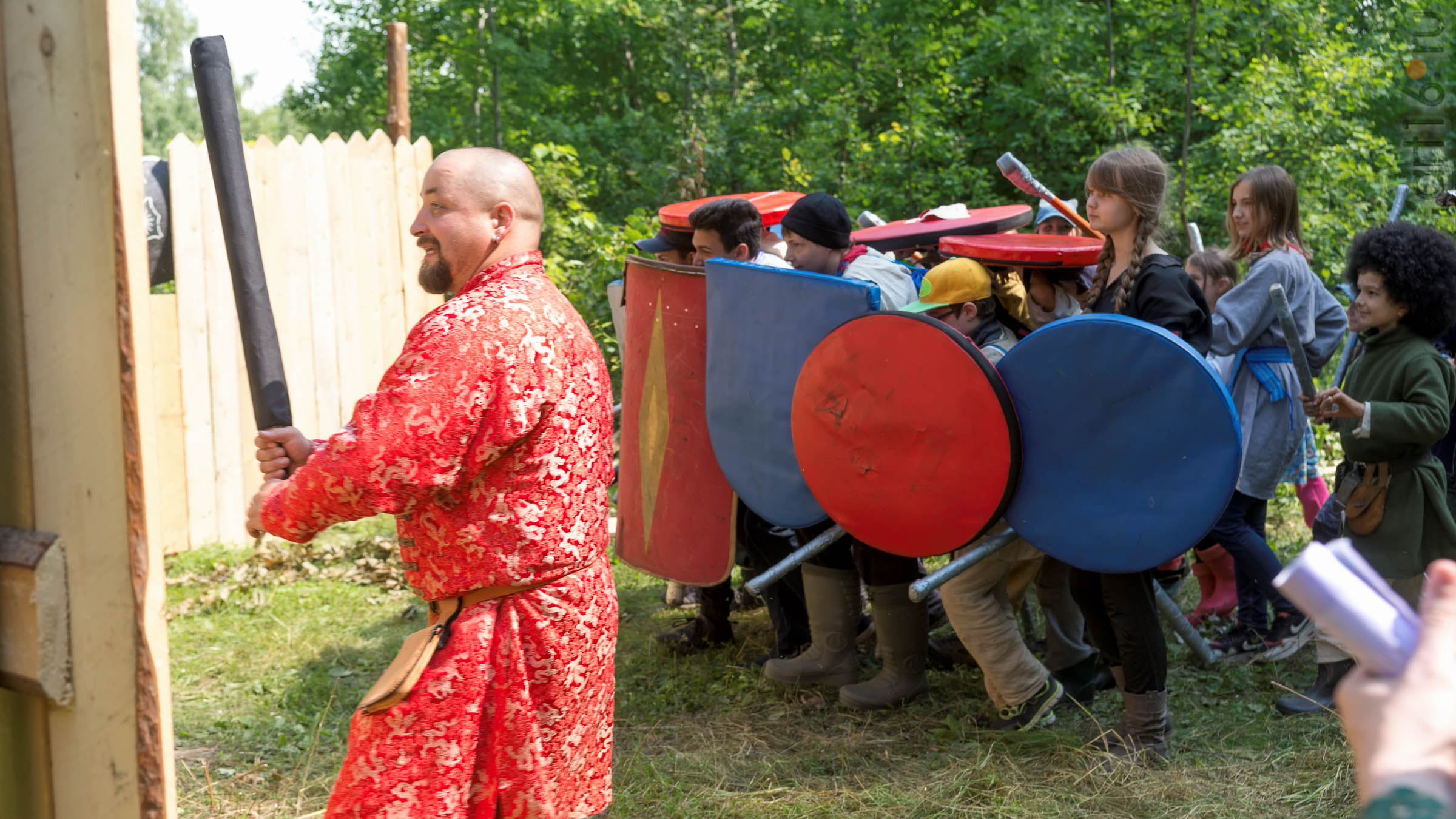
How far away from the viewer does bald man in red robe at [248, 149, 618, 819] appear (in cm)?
183

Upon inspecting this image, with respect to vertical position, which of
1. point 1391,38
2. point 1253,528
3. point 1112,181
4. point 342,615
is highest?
point 1391,38

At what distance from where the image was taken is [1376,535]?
3.22 metres

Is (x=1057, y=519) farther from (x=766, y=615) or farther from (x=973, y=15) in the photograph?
(x=973, y=15)

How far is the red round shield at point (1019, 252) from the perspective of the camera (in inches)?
127

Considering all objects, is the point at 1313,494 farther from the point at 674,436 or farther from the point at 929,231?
the point at 674,436

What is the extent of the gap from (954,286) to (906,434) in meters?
0.44

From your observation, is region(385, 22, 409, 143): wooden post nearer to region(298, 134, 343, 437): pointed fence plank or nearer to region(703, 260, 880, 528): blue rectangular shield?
region(298, 134, 343, 437): pointed fence plank

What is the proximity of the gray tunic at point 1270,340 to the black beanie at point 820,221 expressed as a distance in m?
1.28

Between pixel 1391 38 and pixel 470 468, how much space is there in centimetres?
1065

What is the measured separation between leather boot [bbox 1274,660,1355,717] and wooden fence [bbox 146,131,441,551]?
4.16 metres

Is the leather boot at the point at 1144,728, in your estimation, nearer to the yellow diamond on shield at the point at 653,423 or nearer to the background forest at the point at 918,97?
the yellow diamond on shield at the point at 653,423

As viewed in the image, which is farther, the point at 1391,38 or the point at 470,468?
the point at 1391,38

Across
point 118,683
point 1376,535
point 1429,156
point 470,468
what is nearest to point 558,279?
point 1376,535

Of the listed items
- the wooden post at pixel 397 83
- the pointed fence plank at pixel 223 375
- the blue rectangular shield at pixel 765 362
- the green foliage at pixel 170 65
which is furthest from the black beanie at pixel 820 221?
the green foliage at pixel 170 65
